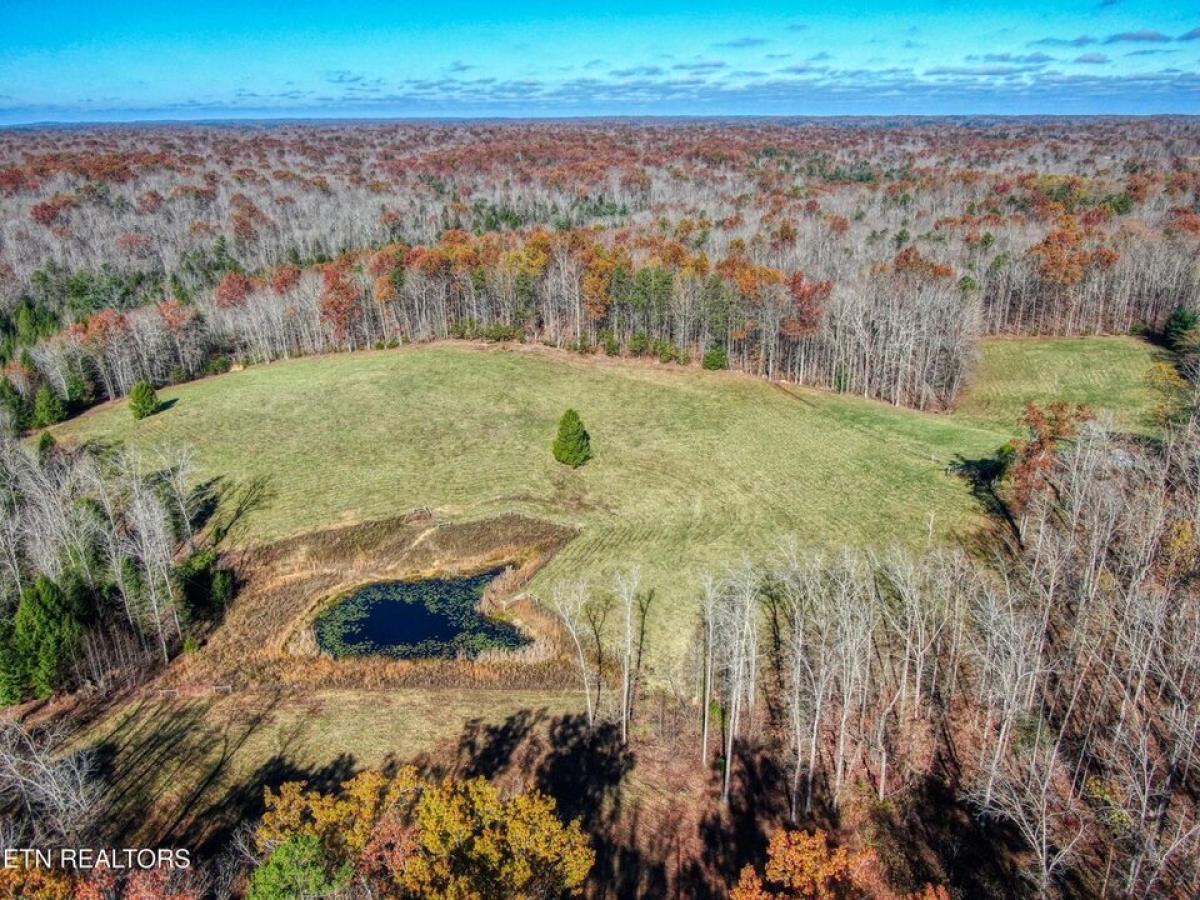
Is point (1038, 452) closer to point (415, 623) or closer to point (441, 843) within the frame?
point (415, 623)

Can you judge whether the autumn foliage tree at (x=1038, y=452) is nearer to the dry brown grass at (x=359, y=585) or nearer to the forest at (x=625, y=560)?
the forest at (x=625, y=560)

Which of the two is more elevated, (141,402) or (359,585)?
(141,402)

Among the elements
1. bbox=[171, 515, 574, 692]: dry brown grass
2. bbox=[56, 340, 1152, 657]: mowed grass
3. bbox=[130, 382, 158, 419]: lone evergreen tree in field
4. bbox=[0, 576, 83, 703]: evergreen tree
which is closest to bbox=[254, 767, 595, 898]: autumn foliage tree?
bbox=[171, 515, 574, 692]: dry brown grass

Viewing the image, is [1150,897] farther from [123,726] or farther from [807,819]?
[123,726]

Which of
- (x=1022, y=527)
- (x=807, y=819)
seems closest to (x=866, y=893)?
(x=807, y=819)

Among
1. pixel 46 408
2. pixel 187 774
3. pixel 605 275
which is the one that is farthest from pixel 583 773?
pixel 46 408
